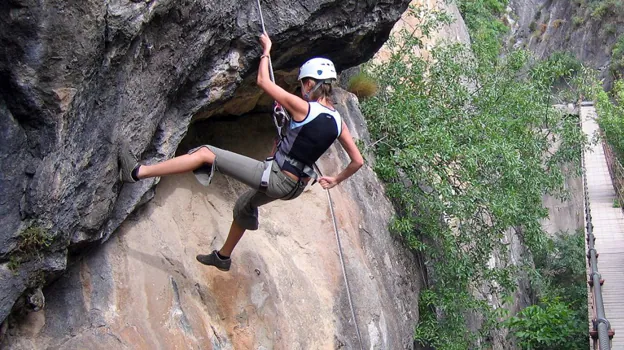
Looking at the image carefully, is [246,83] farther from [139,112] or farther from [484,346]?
[484,346]

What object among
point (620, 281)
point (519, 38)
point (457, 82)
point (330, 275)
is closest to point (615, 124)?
point (620, 281)

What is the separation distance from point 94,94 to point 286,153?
140 centimetres

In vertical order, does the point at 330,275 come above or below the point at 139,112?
below

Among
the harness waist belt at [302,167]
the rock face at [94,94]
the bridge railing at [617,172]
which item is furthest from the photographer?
the bridge railing at [617,172]

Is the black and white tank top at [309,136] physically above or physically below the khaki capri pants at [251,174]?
above

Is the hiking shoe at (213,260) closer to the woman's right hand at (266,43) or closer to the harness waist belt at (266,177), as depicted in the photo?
the harness waist belt at (266,177)

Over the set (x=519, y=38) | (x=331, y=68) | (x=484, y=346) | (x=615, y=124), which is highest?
(x=331, y=68)

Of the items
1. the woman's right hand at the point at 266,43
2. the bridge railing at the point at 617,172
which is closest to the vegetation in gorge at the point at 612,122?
the bridge railing at the point at 617,172

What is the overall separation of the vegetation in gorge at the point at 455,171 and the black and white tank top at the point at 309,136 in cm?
301

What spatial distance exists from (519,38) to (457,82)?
3144cm

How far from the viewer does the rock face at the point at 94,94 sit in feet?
12.4

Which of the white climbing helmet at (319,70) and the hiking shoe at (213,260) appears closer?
the white climbing helmet at (319,70)

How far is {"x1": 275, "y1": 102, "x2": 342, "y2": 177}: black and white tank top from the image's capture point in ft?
16.0

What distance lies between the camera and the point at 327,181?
5641mm
